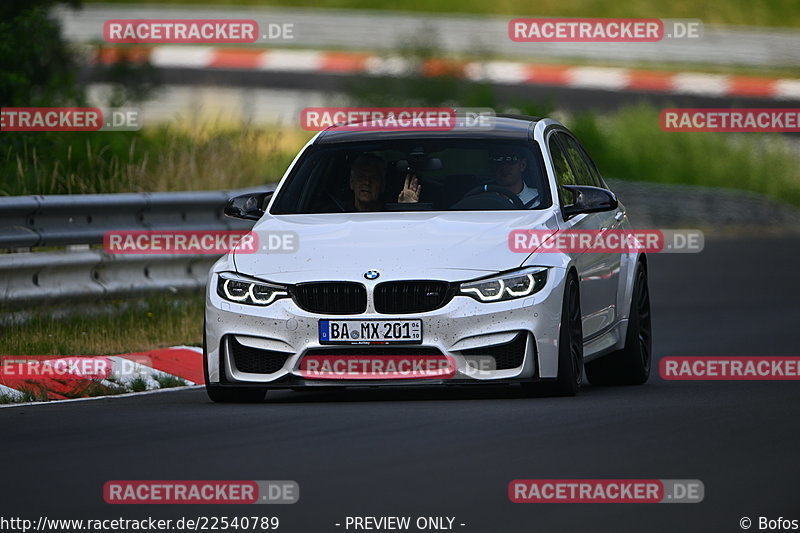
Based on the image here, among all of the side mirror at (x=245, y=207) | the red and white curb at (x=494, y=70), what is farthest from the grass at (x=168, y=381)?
the red and white curb at (x=494, y=70)

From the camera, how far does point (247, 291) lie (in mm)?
10805

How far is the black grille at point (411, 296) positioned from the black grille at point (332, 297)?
0.09 m

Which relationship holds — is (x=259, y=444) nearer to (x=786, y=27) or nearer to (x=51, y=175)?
(x=51, y=175)

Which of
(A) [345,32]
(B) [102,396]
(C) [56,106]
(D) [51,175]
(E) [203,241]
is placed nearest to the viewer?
(B) [102,396]

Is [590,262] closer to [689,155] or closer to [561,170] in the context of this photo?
[561,170]

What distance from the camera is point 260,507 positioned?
7332mm

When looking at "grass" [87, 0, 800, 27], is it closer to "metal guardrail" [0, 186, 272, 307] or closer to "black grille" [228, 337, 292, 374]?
"metal guardrail" [0, 186, 272, 307]

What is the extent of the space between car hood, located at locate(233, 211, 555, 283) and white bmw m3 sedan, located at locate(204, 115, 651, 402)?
10 mm

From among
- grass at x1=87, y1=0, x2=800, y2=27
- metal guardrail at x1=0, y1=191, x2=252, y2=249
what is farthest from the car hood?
grass at x1=87, y1=0, x2=800, y2=27

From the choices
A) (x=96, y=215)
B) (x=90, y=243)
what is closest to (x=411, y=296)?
(x=90, y=243)

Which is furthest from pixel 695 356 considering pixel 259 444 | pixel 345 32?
pixel 345 32

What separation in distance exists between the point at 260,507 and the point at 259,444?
1666 millimetres

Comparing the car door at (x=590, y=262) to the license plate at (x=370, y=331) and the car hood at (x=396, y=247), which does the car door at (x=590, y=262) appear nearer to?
the car hood at (x=396, y=247)

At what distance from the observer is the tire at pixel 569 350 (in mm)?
10672
